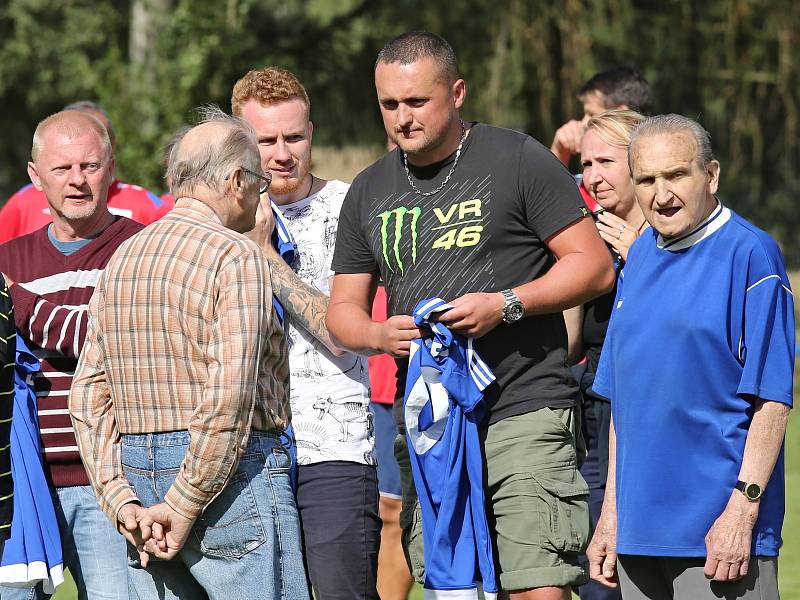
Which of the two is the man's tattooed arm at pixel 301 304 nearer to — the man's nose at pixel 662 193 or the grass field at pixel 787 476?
Answer: the man's nose at pixel 662 193

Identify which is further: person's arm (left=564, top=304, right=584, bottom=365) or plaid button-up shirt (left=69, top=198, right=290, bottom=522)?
person's arm (left=564, top=304, right=584, bottom=365)

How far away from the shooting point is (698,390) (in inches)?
138

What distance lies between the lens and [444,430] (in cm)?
389

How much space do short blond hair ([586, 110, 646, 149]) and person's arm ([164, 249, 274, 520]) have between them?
1.87m

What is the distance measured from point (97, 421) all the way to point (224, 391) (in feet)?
1.63

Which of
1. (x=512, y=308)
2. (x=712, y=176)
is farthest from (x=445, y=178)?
(x=712, y=176)

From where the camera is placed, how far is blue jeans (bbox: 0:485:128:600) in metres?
4.29

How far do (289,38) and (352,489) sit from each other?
1316 cm

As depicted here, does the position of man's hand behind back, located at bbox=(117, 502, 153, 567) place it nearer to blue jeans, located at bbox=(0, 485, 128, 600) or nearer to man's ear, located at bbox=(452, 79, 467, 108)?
blue jeans, located at bbox=(0, 485, 128, 600)

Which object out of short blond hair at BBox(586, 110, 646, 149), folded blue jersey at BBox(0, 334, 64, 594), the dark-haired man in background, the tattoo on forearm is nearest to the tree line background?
the dark-haired man in background

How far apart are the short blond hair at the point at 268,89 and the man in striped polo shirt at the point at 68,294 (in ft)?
1.74

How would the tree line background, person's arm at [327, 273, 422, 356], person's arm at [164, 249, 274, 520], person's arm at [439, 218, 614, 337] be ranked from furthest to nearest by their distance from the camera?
the tree line background → person's arm at [327, 273, 422, 356] → person's arm at [439, 218, 614, 337] → person's arm at [164, 249, 274, 520]

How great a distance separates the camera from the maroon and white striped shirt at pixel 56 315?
4223mm

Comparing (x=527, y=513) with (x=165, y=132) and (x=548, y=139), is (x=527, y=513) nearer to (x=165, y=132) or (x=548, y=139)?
(x=548, y=139)
